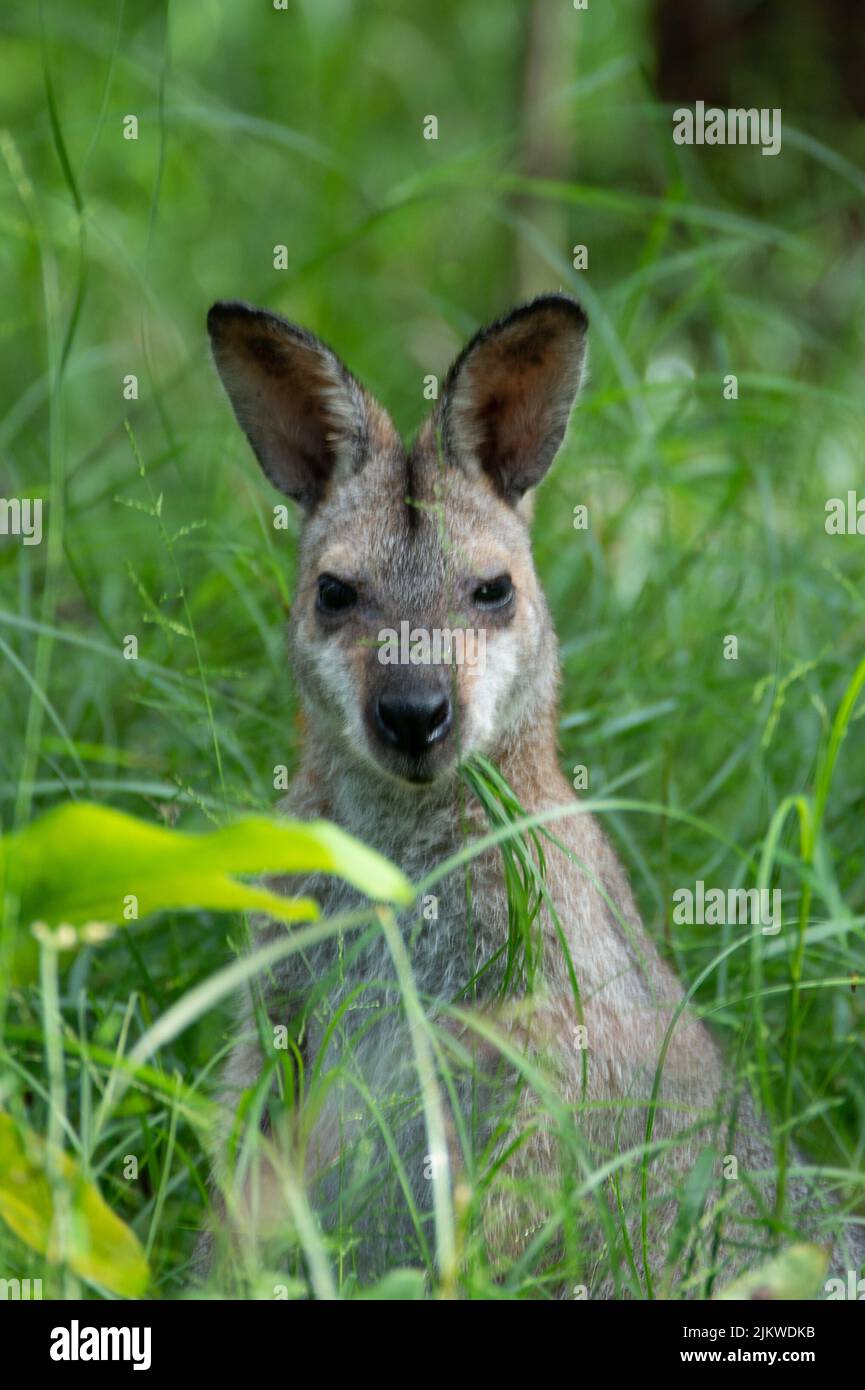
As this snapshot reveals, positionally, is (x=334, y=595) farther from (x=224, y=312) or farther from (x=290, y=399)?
(x=224, y=312)

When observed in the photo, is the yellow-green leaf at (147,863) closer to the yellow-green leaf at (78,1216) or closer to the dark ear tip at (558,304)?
the yellow-green leaf at (78,1216)

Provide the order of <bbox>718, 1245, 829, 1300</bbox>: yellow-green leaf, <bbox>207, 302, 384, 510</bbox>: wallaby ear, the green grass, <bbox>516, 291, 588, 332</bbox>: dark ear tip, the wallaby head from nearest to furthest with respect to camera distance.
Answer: <bbox>718, 1245, 829, 1300</bbox>: yellow-green leaf → the green grass → the wallaby head → <bbox>516, 291, 588, 332</bbox>: dark ear tip → <bbox>207, 302, 384, 510</bbox>: wallaby ear

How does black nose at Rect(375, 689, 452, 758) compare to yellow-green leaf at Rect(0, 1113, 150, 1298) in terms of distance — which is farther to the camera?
black nose at Rect(375, 689, 452, 758)

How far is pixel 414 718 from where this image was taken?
4062 millimetres

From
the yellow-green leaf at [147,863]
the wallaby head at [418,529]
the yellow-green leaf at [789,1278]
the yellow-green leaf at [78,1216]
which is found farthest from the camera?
the wallaby head at [418,529]

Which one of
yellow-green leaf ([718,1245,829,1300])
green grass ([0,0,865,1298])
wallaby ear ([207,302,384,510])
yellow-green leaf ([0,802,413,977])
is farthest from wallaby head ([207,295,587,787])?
yellow-green leaf ([718,1245,829,1300])

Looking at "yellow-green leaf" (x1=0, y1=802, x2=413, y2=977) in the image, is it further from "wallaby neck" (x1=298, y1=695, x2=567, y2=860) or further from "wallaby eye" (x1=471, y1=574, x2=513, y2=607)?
"wallaby eye" (x1=471, y1=574, x2=513, y2=607)

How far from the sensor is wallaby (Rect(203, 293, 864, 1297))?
13.4ft

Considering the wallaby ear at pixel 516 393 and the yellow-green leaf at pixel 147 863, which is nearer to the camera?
the yellow-green leaf at pixel 147 863

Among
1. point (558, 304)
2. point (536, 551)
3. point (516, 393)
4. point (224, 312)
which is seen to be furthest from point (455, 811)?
point (536, 551)

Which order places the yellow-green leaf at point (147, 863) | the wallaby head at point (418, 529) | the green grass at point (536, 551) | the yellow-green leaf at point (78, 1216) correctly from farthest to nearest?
the wallaby head at point (418, 529) < the green grass at point (536, 551) < the yellow-green leaf at point (78, 1216) < the yellow-green leaf at point (147, 863)

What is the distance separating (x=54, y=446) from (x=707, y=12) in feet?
26.2

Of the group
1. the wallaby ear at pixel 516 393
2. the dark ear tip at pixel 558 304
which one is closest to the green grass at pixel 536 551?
the wallaby ear at pixel 516 393

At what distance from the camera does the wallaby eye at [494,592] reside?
4.53 metres
